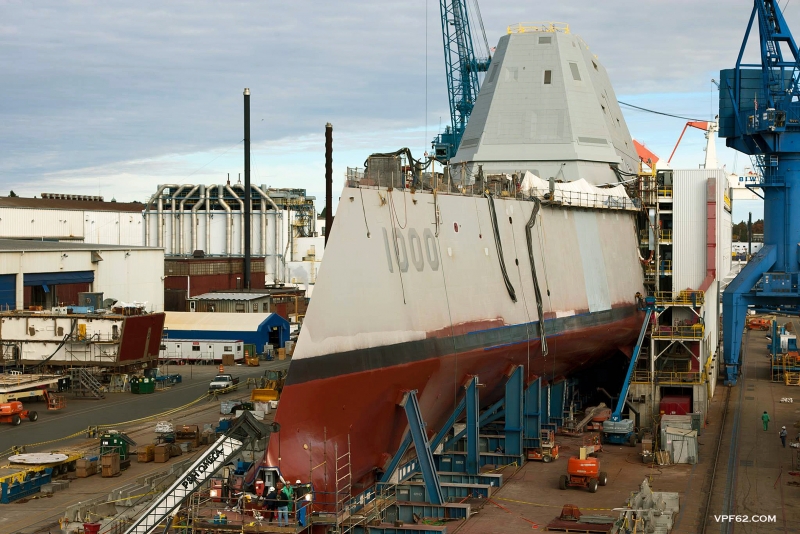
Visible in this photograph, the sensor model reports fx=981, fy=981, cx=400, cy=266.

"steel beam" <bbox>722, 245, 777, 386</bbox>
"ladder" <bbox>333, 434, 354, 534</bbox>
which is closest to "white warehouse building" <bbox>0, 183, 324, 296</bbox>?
"steel beam" <bbox>722, 245, 777, 386</bbox>

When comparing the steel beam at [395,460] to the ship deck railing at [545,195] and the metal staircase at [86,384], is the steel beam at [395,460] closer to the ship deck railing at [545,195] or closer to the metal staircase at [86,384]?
the ship deck railing at [545,195]

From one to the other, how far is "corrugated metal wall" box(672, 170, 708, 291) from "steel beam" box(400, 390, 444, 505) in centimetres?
2476

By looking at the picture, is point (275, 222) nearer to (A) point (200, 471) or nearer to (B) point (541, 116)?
(B) point (541, 116)

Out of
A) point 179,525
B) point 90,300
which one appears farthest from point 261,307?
point 179,525

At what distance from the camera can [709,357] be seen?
51.9 meters

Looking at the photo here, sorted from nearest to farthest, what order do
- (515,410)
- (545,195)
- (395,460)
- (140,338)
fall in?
(395,460), (515,410), (545,195), (140,338)

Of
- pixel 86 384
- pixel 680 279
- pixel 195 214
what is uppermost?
pixel 195 214

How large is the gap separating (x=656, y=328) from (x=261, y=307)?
135 feet

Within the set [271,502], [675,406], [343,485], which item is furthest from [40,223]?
[271,502]

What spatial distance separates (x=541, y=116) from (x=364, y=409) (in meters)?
26.4

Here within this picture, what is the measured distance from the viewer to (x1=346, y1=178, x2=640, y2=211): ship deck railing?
29.6 metres

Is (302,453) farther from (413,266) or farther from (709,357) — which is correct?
(709,357)

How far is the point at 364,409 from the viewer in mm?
27172

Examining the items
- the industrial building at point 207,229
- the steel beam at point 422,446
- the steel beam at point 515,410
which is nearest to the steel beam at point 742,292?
the steel beam at point 515,410
